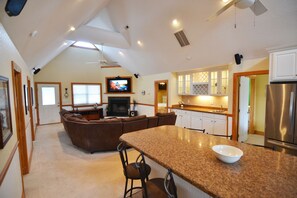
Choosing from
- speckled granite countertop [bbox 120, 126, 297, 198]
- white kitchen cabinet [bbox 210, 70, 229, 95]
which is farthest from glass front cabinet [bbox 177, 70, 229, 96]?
speckled granite countertop [bbox 120, 126, 297, 198]

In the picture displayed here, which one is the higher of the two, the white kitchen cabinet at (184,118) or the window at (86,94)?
the window at (86,94)

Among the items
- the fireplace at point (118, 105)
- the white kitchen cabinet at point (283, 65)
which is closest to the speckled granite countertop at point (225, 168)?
the white kitchen cabinet at point (283, 65)

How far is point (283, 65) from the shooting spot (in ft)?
9.78

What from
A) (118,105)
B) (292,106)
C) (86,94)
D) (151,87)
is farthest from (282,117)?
(86,94)

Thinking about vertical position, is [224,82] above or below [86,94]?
above

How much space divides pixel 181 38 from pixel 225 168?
162 inches

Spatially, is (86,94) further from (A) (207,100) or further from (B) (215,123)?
(B) (215,123)

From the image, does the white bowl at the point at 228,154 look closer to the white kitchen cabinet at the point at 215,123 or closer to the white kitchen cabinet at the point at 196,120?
the white kitchen cabinet at the point at 215,123

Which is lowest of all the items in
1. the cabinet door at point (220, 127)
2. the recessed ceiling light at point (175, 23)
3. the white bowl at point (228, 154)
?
the cabinet door at point (220, 127)

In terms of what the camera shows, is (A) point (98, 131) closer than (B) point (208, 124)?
Yes

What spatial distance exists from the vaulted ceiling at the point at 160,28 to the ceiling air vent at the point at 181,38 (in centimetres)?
13

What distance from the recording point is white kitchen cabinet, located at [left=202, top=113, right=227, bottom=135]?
4.91 m

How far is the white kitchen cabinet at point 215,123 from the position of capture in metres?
4.91

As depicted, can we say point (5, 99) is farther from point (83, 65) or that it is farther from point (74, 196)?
point (83, 65)
